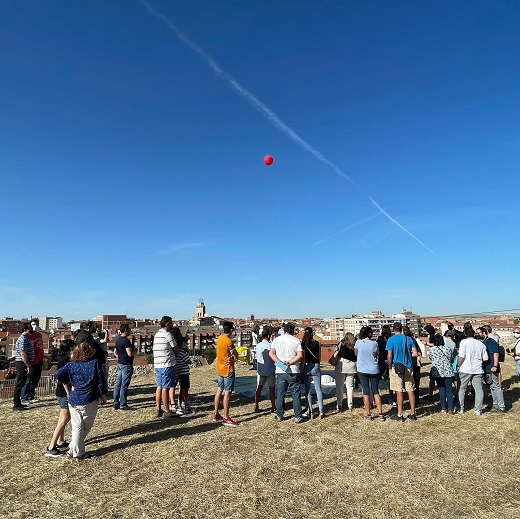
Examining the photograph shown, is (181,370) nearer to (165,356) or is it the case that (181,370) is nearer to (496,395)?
(165,356)

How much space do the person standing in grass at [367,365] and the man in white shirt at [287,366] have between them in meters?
1.31

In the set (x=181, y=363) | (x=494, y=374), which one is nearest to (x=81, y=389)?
(x=181, y=363)

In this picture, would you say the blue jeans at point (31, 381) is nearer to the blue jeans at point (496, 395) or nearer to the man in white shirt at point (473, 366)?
the man in white shirt at point (473, 366)

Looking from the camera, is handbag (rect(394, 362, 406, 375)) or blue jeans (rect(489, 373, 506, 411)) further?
blue jeans (rect(489, 373, 506, 411))

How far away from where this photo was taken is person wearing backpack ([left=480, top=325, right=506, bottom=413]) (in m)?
8.13

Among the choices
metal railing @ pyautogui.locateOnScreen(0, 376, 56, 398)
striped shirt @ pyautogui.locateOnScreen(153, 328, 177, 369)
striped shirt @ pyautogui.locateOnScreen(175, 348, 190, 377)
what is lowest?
metal railing @ pyautogui.locateOnScreen(0, 376, 56, 398)

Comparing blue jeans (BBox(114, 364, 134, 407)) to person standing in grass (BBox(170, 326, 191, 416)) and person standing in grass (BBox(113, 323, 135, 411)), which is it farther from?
person standing in grass (BBox(170, 326, 191, 416))

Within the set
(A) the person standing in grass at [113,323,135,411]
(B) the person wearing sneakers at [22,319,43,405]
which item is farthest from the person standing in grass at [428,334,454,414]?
(B) the person wearing sneakers at [22,319,43,405]

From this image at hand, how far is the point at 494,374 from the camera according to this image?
8.59 meters

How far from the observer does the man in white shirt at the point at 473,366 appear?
26.0 feet

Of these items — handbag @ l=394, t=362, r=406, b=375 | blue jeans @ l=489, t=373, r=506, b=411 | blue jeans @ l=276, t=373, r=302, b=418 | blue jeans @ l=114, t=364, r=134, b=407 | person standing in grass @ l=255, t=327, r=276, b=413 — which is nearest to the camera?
blue jeans @ l=276, t=373, r=302, b=418

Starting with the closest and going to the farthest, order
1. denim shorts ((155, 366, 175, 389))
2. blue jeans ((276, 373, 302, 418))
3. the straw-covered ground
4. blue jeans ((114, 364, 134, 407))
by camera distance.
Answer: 1. the straw-covered ground
2. blue jeans ((276, 373, 302, 418))
3. denim shorts ((155, 366, 175, 389))
4. blue jeans ((114, 364, 134, 407))

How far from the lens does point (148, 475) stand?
16.2 ft

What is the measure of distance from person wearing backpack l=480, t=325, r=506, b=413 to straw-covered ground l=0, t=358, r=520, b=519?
1.61 feet
